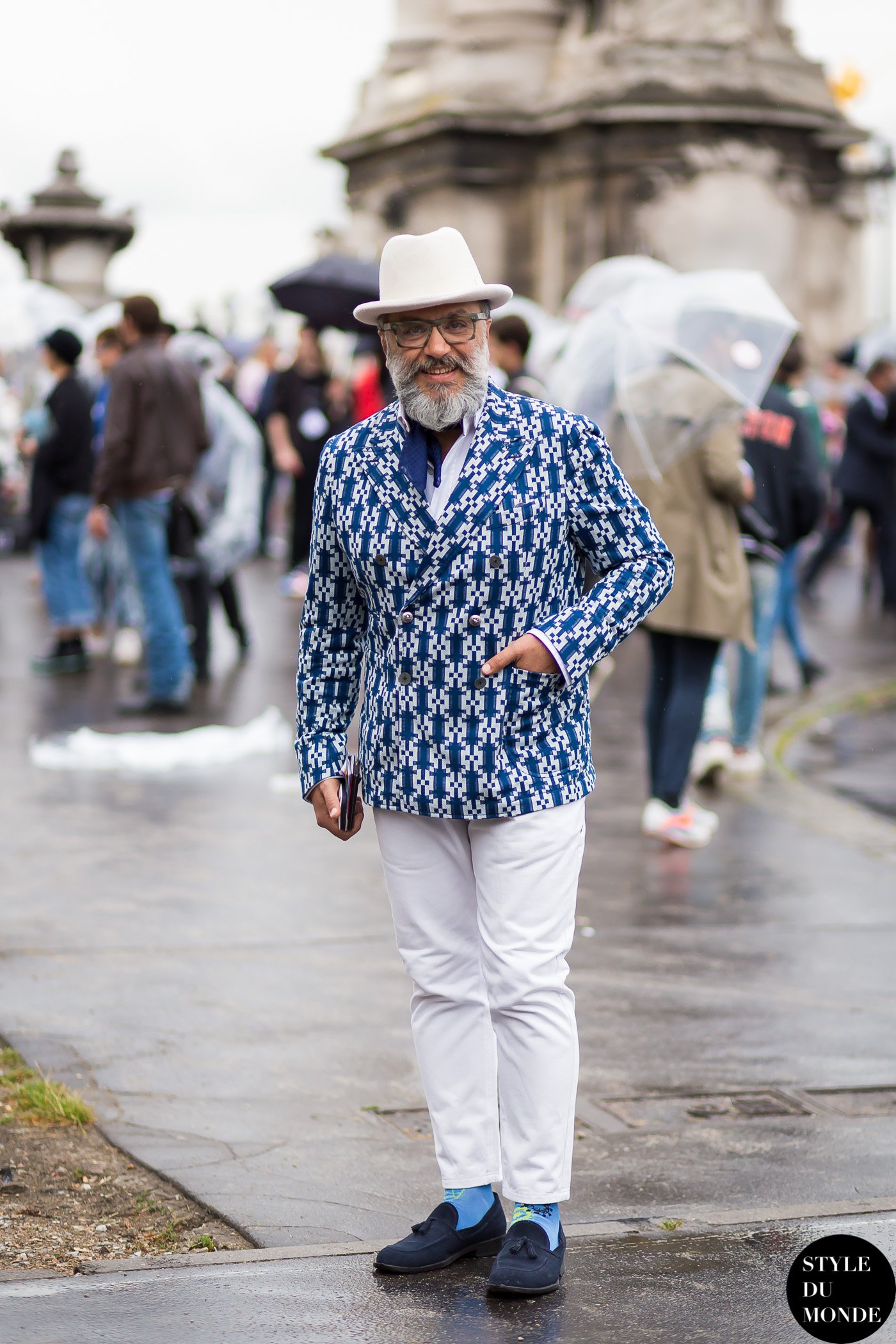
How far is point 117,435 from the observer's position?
10.9 metres

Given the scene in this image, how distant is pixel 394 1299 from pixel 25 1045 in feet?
6.24

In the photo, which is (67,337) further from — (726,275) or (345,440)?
(345,440)

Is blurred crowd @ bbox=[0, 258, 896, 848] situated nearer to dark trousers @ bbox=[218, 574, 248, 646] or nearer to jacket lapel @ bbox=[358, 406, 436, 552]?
dark trousers @ bbox=[218, 574, 248, 646]

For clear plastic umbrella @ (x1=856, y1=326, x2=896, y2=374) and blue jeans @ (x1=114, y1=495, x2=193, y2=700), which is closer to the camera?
blue jeans @ (x1=114, y1=495, x2=193, y2=700)

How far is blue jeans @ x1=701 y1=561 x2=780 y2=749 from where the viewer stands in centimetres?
961

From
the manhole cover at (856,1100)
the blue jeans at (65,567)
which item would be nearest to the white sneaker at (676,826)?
the manhole cover at (856,1100)

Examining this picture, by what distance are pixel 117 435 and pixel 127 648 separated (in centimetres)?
273

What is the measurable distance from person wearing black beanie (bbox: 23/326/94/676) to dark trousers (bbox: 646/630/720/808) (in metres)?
5.22

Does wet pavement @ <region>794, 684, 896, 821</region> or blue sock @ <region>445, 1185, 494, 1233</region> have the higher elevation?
blue sock @ <region>445, 1185, 494, 1233</region>

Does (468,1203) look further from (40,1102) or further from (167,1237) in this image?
(40,1102)

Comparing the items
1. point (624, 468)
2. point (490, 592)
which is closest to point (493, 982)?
point (490, 592)

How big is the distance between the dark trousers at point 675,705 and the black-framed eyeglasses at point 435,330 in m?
4.35

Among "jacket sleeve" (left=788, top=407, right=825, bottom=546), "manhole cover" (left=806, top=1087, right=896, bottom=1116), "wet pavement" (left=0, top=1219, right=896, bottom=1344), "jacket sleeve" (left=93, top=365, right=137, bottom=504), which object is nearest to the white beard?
"wet pavement" (left=0, top=1219, right=896, bottom=1344)

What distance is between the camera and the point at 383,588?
3.98 meters
